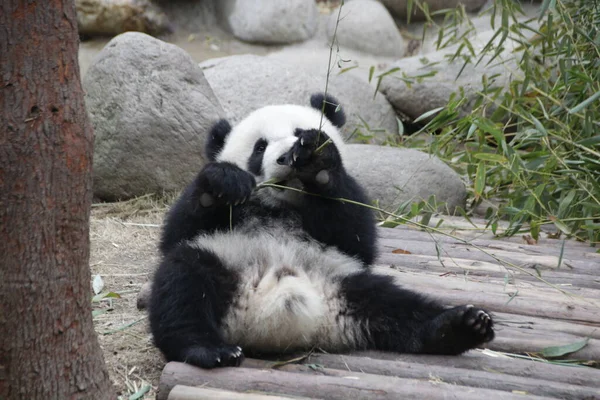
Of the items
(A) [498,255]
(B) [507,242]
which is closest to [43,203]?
(A) [498,255]

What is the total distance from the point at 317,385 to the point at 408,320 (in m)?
0.48

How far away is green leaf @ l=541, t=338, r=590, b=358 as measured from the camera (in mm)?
Result: 2297

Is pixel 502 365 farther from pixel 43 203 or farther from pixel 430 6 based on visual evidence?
pixel 430 6

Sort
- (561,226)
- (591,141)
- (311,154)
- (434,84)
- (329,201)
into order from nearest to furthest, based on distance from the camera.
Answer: (311,154) → (329,201) → (591,141) → (561,226) → (434,84)

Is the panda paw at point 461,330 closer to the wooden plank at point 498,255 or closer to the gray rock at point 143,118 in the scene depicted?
the wooden plank at point 498,255

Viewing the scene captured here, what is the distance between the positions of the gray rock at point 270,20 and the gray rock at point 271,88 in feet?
8.31

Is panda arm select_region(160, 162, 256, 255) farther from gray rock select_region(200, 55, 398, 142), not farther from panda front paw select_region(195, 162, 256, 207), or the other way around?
gray rock select_region(200, 55, 398, 142)

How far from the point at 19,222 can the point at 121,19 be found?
23.5 ft

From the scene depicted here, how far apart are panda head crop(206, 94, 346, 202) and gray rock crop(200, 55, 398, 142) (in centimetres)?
230

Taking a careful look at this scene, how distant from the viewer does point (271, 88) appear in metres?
5.85

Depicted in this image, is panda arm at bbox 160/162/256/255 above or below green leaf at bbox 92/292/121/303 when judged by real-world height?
above

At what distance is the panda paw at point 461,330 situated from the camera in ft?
7.30

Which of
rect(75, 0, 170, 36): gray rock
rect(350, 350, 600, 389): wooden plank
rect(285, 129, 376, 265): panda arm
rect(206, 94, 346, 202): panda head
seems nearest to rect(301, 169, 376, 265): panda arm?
rect(285, 129, 376, 265): panda arm

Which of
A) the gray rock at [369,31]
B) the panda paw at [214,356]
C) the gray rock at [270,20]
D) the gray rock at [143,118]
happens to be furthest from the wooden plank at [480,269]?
the gray rock at [270,20]
